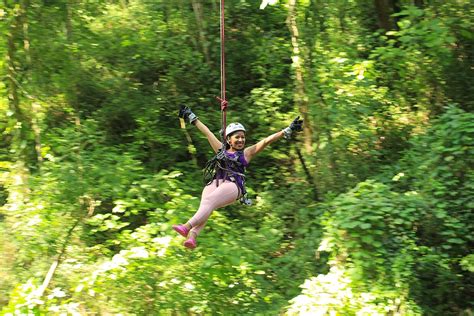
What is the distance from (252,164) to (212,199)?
367 centimetres

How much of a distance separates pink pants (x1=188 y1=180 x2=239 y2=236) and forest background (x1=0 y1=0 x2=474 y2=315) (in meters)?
0.95

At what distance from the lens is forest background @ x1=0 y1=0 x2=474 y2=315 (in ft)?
23.3

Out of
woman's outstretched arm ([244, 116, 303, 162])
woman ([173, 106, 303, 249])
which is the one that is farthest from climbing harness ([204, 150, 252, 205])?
woman's outstretched arm ([244, 116, 303, 162])

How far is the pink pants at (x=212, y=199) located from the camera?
636 cm

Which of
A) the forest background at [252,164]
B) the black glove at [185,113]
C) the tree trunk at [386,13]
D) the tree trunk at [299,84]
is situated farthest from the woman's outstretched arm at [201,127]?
the tree trunk at [386,13]

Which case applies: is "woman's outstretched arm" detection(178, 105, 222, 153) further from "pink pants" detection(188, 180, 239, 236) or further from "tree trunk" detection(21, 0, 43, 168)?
"tree trunk" detection(21, 0, 43, 168)

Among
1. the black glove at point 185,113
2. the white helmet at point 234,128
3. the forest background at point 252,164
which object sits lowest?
the forest background at point 252,164

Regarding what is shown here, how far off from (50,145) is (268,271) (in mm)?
3485

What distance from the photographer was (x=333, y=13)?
10594 mm

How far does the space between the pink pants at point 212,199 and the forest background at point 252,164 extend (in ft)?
3.11

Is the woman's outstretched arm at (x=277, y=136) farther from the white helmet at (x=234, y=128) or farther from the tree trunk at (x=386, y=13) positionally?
the tree trunk at (x=386, y=13)

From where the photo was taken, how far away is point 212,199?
21.1 ft

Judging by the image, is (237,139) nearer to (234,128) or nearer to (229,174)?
(234,128)

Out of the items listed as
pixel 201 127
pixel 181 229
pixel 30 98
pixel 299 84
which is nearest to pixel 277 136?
pixel 201 127
